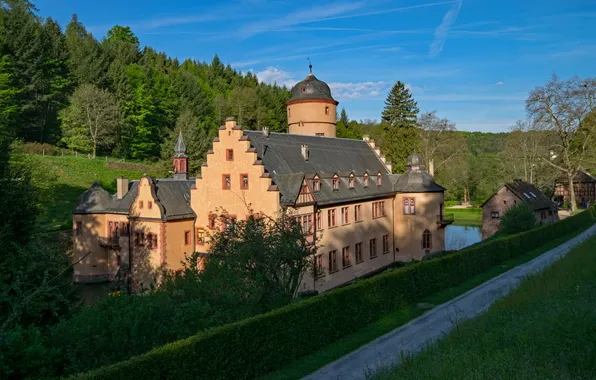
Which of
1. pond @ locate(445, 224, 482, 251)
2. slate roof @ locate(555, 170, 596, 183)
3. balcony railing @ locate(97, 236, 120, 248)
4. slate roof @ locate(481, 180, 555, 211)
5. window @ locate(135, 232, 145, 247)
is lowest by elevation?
pond @ locate(445, 224, 482, 251)

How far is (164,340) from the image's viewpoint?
13.7 metres

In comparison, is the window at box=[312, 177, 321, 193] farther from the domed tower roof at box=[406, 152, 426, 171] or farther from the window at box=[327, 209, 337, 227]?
the domed tower roof at box=[406, 152, 426, 171]

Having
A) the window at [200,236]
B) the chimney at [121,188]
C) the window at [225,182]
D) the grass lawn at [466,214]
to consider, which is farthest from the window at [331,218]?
the grass lawn at [466,214]

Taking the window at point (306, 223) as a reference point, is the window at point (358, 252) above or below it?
below

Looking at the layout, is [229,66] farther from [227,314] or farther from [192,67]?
[227,314]

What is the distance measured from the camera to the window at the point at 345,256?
34250 mm

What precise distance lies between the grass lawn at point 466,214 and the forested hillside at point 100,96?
1491 inches

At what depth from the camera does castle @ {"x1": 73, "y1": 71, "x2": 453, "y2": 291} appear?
30.4 meters

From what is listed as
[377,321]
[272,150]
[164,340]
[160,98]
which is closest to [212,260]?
[164,340]

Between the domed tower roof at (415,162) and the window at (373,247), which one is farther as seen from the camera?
the domed tower roof at (415,162)

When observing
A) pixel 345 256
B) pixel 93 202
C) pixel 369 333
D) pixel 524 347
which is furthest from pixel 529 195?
pixel 524 347

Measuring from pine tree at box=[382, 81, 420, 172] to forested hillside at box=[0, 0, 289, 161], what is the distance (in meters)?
28.0

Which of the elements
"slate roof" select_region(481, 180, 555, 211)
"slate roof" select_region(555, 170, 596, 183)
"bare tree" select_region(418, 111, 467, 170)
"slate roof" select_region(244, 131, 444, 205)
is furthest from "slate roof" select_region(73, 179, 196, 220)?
"slate roof" select_region(555, 170, 596, 183)

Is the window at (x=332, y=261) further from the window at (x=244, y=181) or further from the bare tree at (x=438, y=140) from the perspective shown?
the bare tree at (x=438, y=140)
